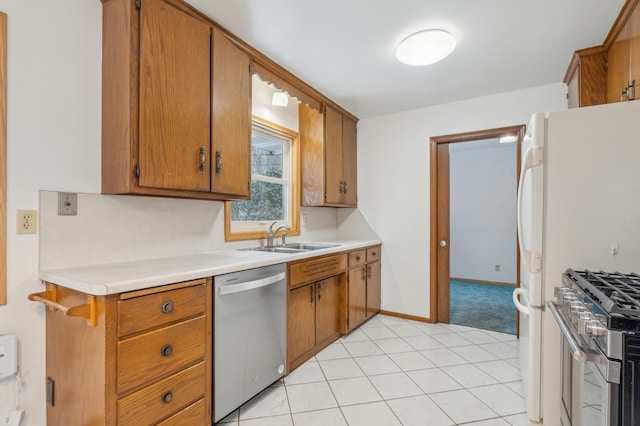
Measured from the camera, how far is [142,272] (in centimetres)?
140

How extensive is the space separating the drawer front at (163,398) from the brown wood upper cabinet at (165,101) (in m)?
0.92

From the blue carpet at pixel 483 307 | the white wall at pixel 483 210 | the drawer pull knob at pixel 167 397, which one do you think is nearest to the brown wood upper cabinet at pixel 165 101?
the drawer pull knob at pixel 167 397

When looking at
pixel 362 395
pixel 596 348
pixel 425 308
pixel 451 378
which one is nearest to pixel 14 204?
pixel 362 395

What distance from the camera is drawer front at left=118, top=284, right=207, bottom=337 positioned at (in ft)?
3.97

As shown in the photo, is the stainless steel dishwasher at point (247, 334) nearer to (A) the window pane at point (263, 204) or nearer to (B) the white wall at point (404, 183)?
(A) the window pane at point (263, 204)

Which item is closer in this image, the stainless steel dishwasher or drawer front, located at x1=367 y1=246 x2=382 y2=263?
the stainless steel dishwasher

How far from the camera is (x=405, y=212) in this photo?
3.46 metres

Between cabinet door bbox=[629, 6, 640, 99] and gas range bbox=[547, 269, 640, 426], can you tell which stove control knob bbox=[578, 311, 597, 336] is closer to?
gas range bbox=[547, 269, 640, 426]

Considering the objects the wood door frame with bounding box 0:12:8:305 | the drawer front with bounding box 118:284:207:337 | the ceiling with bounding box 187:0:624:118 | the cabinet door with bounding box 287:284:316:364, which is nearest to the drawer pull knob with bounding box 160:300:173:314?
the drawer front with bounding box 118:284:207:337

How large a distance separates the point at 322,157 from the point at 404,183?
3.36ft

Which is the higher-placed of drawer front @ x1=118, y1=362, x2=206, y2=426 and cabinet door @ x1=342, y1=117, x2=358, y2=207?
cabinet door @ x1=342, y1=117, x2=358, y2=207

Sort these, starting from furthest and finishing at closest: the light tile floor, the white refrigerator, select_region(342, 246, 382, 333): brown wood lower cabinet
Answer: select_region(342, 246, 382, 333): brown wood lower cabinet → the light tile floor → the white refrigerator

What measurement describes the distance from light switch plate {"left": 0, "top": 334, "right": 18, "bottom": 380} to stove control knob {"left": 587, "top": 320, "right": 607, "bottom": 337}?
7.21 ft

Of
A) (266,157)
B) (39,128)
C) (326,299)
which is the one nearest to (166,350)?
(39,128)
